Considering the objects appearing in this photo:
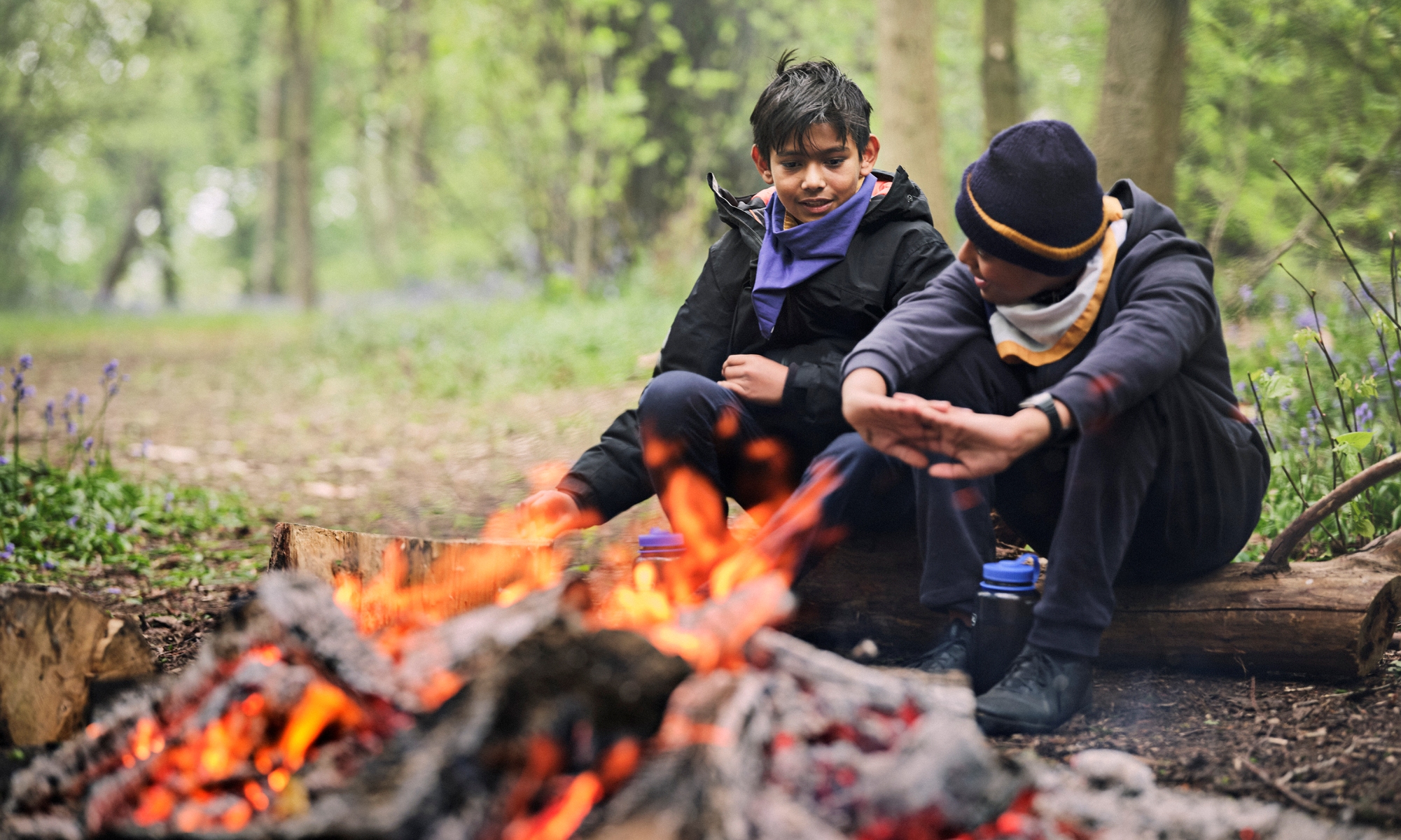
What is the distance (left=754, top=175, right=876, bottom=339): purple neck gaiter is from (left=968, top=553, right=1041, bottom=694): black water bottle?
3.29ft

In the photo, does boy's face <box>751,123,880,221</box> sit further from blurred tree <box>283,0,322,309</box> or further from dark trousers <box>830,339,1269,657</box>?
blurred tree <box>283,0,322,309</box>

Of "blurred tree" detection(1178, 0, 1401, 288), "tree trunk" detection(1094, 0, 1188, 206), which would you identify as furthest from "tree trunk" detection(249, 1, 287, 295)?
"tree trunk" detection(1094, 0, 1188, 206)

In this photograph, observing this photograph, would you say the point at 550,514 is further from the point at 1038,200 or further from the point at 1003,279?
the point at 1038,200

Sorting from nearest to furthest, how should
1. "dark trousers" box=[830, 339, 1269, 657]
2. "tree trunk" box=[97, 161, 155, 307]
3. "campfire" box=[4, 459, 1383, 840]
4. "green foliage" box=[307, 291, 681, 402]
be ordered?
"campfire" box=[4, 459, 1383, 840] → "dark trousers" box=[830, 339, 1269, 657] → "green foliage" box=[307, 291, 681, 402] → "tree trunk" box=[97, 161, 155, 307]

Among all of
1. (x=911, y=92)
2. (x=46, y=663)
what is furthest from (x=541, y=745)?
(x=911, y=92)

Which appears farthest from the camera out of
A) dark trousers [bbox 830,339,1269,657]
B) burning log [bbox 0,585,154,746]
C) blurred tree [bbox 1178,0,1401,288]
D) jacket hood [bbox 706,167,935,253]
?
blurred tree [bbox 1178,0,1401,288]

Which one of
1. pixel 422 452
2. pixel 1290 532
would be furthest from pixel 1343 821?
pixel 422 452

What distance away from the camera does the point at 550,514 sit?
8.98 ft

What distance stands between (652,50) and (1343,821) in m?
10.5

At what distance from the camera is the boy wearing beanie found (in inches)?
84.4

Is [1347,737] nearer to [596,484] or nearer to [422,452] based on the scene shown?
[596,484]

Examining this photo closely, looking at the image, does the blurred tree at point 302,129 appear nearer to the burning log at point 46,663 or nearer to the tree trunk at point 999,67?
the tree trunk at point 999,67

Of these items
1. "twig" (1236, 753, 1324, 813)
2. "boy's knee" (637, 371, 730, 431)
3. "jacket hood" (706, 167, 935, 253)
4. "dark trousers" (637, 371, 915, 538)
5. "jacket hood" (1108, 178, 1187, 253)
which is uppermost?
"jacket hood" (706, 167, 935, 253)

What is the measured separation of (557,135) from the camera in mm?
10828
